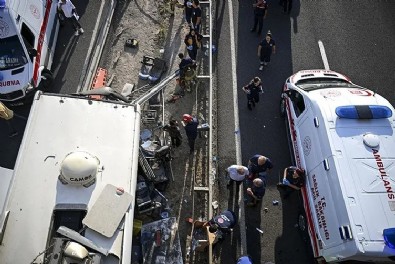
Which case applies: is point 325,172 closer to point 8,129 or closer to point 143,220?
point 143,220

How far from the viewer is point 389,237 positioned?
8.27 meters

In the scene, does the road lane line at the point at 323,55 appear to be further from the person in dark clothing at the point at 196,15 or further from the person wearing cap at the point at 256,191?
the person wearing cap at the point at 256,191

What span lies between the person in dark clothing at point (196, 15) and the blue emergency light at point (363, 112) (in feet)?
18.6

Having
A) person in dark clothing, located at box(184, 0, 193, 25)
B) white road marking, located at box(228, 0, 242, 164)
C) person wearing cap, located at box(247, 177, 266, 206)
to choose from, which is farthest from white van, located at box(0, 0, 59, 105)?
person wearing cap, located at box(247, 177, 266, 206)

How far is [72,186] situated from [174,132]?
350 cm

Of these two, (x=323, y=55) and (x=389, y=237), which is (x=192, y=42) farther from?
(x=389, y=237)

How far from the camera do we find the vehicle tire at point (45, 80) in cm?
1241

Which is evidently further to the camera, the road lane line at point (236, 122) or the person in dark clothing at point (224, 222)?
the road lane line at point (236, 122)

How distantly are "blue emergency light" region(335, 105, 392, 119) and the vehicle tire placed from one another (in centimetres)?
821

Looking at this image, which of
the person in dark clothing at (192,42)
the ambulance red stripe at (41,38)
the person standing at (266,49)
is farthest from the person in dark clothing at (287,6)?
the ambulance red stripe at (41,38)

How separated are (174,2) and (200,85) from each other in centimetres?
359

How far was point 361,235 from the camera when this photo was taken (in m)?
8.38

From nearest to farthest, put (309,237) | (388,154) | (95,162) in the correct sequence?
(95,162)
(388,154)
(309,237)

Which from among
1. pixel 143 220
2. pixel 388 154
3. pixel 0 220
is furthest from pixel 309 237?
pixel 0 220
